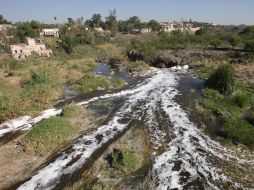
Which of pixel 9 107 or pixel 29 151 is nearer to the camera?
pixel 29 151

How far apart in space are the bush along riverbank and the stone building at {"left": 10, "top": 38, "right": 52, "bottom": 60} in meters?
29.7

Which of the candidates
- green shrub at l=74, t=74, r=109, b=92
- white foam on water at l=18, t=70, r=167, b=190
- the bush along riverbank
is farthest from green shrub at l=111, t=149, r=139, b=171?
green shrub at l=74, t=74, r=109, b=92

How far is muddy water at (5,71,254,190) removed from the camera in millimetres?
12461

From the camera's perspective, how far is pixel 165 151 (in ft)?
49.3

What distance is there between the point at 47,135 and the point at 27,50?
33.2 m

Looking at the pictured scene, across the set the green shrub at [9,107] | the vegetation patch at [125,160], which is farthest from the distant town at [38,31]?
the vegetation patch at [125,160]

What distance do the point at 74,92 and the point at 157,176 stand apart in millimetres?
15310

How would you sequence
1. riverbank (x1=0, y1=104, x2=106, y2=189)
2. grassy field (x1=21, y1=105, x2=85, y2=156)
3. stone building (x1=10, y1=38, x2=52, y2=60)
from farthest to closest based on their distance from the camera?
1. stone building (x1=10, y1=38, x2=52, y2=60)
2. grassy field (x1=21, y1=105, x2=85, y2=156)
3. riverbank (x1=0, y1=104, x2=106, y2=189)

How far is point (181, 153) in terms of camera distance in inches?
582

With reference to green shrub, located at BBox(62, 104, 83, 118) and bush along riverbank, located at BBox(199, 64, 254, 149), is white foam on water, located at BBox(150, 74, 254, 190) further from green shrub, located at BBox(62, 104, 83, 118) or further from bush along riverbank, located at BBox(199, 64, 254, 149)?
green shrub, located at BBox(62, 104, 83, 118)

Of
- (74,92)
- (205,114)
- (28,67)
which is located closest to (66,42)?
(28,67)

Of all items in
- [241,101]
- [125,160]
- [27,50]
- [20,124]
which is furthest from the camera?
[27,50]

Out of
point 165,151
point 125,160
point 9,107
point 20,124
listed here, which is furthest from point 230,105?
point 9,107

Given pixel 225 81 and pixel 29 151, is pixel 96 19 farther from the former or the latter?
pixel 29 151
